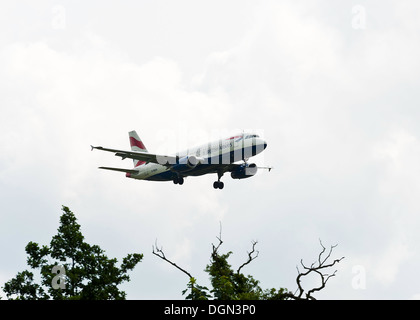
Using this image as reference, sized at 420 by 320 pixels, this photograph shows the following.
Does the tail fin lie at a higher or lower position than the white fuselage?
higher

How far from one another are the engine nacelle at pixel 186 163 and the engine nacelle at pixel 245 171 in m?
6.25

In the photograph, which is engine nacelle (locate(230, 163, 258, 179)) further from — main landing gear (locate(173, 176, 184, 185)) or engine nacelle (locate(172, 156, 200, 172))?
engine nacelle (locate(172, 156, 200, 172))

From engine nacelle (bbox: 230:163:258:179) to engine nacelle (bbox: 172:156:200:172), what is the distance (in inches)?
246

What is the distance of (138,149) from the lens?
86875 millimetres

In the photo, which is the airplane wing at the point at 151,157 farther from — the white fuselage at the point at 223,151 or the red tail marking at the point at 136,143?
Result: the red tail marking at the point at 136,143

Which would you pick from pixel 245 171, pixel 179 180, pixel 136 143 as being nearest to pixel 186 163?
pixel 179 180

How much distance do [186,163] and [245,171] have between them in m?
7.22

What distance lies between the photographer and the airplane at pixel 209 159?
66875 millimetres

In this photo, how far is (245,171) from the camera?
73.5m

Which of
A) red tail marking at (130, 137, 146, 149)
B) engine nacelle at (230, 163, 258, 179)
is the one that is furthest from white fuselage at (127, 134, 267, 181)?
red tail marking at (130, 137, 146, 149)

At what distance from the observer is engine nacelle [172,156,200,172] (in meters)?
68.4
